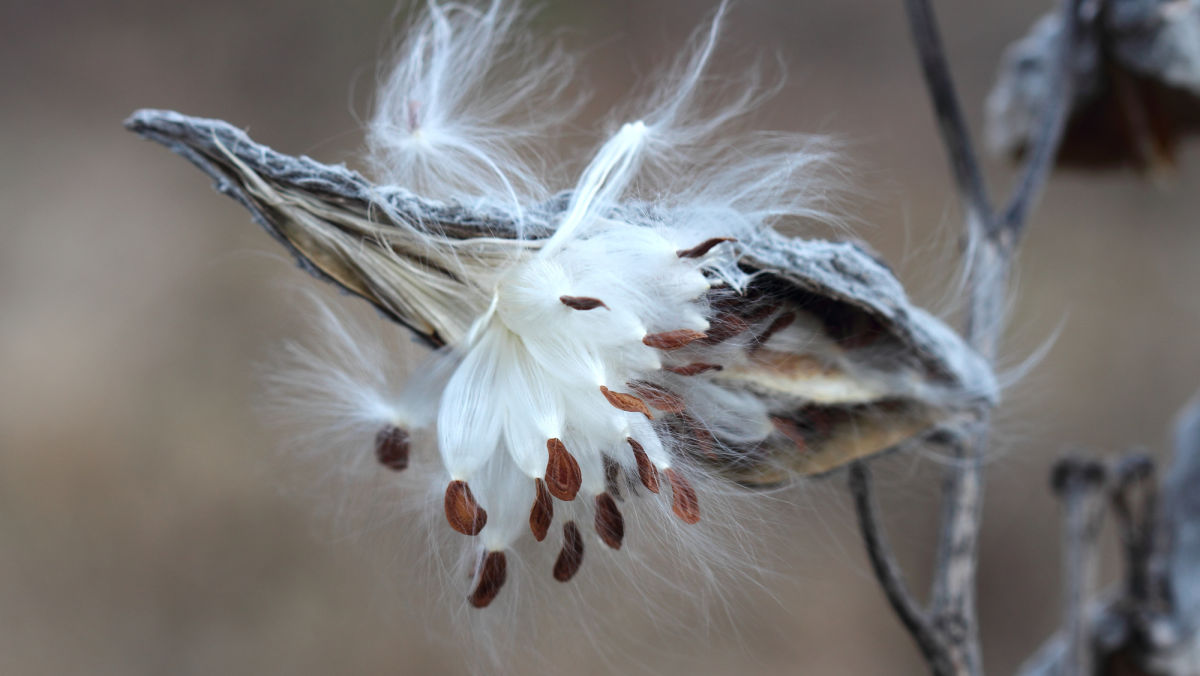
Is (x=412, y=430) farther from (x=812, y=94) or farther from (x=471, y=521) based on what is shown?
(x=812, y=94)

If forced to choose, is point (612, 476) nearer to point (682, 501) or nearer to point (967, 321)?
point (682, 501)

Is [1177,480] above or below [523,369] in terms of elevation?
below

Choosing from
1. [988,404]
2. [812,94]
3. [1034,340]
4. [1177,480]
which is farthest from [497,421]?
[1034,340]

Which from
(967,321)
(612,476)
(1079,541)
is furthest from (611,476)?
(1079,541)

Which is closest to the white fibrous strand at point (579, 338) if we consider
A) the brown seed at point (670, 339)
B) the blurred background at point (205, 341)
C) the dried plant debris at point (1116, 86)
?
the brown seed at point (670, 339)

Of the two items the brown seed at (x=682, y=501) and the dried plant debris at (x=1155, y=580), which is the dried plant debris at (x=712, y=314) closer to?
the brown seed at (x=682, y=501)

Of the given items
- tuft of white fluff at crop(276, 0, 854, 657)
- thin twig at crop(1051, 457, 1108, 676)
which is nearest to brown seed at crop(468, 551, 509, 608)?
tuft of white fluff at crop(276, 0, 854, 657)

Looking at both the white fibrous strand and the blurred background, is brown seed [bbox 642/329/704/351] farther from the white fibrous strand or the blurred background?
the blurred background
